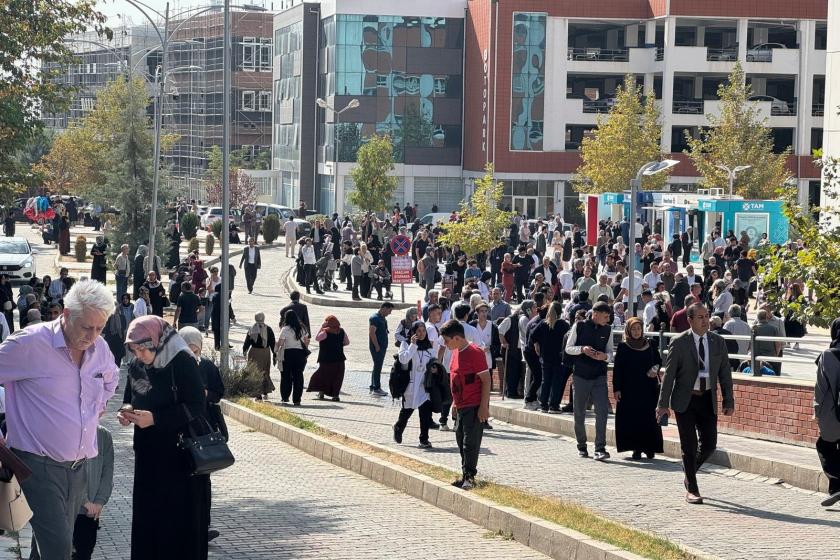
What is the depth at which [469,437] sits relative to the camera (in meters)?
12.0

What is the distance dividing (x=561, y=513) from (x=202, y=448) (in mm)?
3915

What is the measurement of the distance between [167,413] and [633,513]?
16.2ft

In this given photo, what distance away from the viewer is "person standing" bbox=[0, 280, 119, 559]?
662 centimetres

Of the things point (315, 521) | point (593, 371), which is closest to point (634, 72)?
point (593, 371)

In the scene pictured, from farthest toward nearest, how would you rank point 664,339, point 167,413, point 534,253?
point 534,253, point 664,339, point 167,413

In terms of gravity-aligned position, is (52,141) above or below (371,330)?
above

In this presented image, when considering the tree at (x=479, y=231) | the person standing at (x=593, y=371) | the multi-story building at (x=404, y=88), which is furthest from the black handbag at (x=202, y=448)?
the multi-story building at (x=404, y=88)

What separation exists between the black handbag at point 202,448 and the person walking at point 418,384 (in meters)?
7.89

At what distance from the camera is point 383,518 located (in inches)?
438

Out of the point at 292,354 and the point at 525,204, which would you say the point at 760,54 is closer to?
the point at 525,204

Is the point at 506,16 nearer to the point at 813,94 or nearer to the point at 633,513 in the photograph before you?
the point at 813,94

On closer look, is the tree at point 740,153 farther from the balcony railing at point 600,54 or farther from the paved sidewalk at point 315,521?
the paved sidewalk at point 315,521

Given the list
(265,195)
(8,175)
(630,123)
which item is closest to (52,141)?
(265,195)

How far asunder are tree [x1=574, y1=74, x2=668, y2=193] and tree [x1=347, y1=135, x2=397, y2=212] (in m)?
10.1
